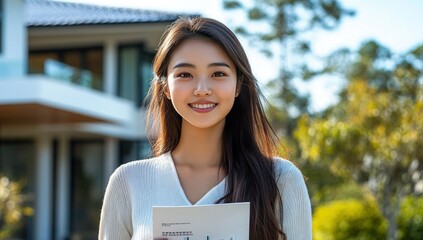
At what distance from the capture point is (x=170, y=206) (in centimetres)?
216

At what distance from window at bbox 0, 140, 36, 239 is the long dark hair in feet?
54.9

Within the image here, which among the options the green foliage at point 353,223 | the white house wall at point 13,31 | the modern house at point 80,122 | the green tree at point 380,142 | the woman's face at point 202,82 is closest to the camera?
the woman's face at point 202,82

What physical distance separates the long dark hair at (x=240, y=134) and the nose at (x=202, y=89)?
4.6 inches

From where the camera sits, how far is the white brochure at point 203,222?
7.09 ft

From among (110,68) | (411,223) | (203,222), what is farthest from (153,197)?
(110,68)

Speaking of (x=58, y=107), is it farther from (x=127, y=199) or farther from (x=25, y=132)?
(x=127, y=199)

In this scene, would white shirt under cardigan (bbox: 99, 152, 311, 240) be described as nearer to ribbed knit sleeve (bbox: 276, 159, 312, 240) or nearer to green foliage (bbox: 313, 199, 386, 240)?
ribbed knit sleeve (bbox: 276, 159, 312, 240)

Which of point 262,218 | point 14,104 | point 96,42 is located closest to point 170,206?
point 262,218

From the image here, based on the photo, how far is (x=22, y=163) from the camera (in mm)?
19172

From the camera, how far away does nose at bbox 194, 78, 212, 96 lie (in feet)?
7.37

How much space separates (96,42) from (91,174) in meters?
3.33

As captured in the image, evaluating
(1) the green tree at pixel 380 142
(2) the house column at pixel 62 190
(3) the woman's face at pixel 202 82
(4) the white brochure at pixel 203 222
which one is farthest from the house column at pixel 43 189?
(4) the white brochure at pixel 203 222

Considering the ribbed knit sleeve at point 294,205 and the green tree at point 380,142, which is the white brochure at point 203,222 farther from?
the green tree at point 380,142

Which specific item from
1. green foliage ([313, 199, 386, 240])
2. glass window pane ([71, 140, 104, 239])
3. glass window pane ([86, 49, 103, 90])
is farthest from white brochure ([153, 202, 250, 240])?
glass window pane ([71, 140, 104, 239])
